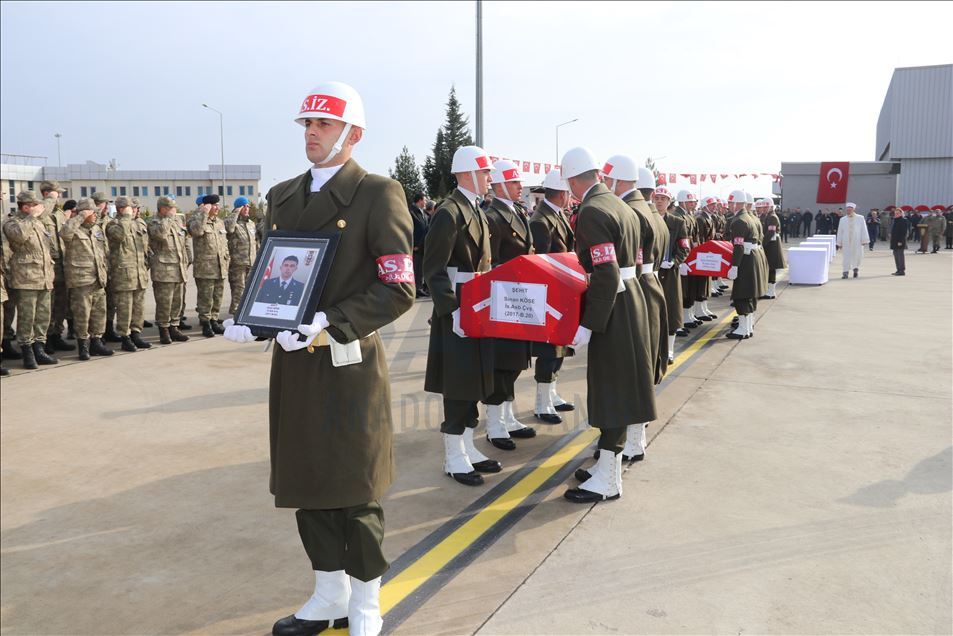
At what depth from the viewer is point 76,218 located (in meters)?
9.23

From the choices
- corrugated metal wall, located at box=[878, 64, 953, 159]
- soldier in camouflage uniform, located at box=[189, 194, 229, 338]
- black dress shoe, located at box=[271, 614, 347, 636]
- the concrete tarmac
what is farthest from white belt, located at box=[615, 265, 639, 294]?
corrugated metal wall, located at box=[878, 64, 953, 159]

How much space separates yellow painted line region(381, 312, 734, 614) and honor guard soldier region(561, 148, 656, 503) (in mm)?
405

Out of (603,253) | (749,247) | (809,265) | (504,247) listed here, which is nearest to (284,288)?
(603,253)

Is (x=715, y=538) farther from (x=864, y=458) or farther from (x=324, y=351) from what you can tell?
(x=324, y=351)

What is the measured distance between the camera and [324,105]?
2889 millimetres

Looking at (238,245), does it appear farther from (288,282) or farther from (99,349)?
(288,282)

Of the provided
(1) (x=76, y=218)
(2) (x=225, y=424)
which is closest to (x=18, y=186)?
(1) (x=76, y=218)

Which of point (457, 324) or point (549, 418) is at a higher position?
point (457, 324)

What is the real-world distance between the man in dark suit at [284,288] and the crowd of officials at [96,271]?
7.09 m

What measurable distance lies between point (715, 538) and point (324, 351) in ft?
8.18

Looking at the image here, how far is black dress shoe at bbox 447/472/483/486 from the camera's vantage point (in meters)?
4.92

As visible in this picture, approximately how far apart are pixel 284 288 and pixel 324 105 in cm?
75

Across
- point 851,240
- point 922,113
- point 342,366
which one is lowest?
point 342,366

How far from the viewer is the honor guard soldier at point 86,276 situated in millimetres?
9031
